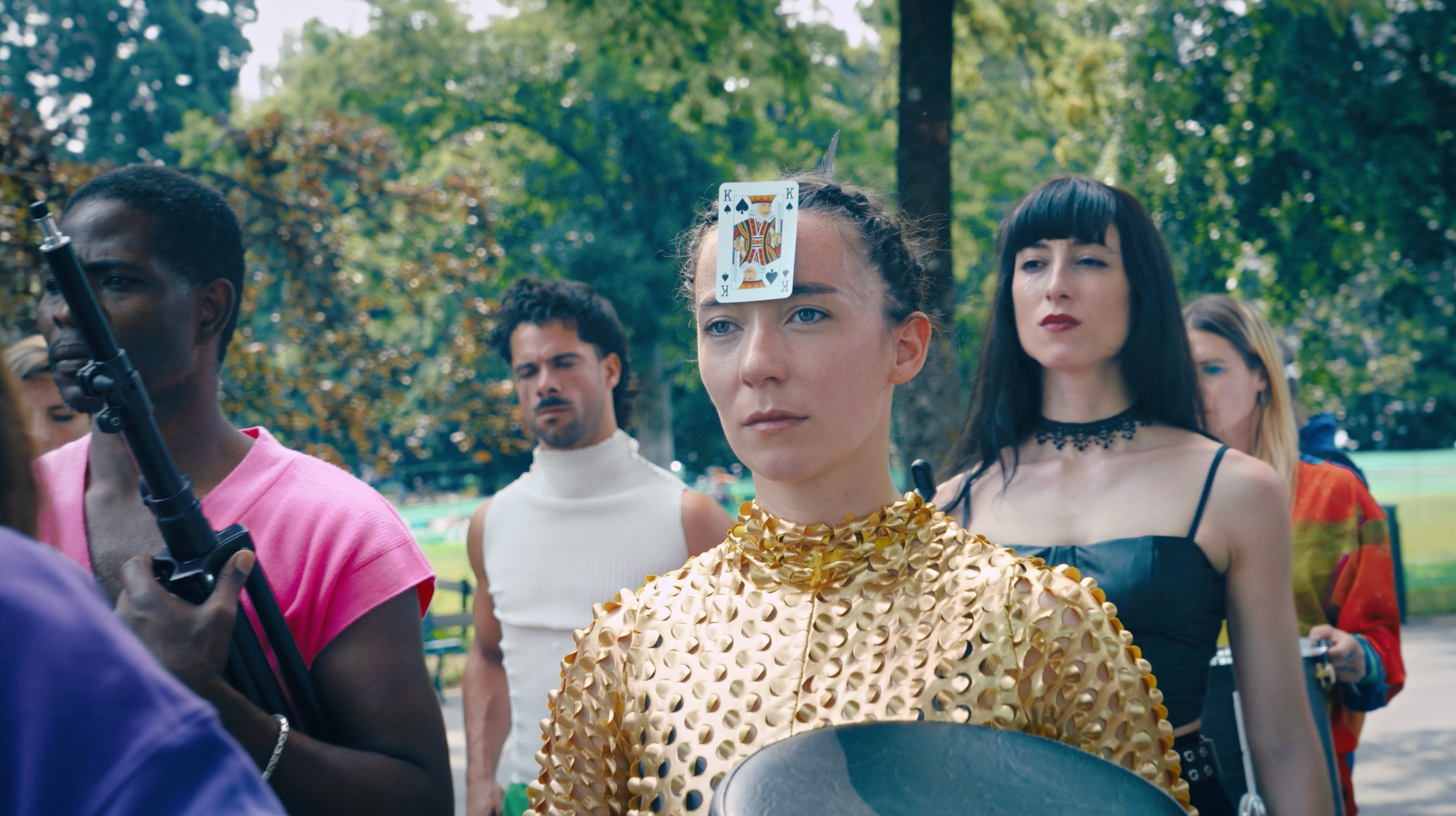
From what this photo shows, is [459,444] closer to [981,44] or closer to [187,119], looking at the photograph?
[187,119]

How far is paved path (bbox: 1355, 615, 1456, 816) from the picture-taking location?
20.4 ft

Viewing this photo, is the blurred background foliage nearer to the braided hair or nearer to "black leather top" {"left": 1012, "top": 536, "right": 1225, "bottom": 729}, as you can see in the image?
the braided hair

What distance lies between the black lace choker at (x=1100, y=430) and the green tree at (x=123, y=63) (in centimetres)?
2155

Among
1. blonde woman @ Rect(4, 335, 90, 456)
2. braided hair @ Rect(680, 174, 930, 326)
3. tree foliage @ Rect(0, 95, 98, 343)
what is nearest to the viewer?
braided hair @ Rect(680, 174, 930, 326)

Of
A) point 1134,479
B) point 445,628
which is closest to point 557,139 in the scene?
point 445,628

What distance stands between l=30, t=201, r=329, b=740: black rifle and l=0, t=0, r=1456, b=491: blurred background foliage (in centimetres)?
96

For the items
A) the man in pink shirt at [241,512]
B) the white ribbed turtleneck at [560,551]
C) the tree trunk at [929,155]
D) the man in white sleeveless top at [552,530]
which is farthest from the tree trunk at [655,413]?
the man in pink shirt at [241,512]

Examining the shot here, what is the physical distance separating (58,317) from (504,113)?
1607 cm

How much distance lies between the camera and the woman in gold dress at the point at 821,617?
4.93 feet

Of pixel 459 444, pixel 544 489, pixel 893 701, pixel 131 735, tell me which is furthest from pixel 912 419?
pixel 459 444

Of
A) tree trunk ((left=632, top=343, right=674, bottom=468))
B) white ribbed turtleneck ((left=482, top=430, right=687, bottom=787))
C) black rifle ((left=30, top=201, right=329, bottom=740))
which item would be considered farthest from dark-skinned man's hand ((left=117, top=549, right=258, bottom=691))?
tree trunk ((left=632, top=343, right=674, bottom=468))

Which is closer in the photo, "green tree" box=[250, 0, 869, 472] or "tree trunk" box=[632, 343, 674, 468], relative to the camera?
"green tree" box=[250, 0, 869, 472]

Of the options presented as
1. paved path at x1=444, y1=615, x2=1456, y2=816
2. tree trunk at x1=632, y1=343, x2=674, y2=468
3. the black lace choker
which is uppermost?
the black lace choker

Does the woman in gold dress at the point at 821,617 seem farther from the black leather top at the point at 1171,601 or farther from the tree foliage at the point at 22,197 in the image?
the tree foliage at the point at 22,197
